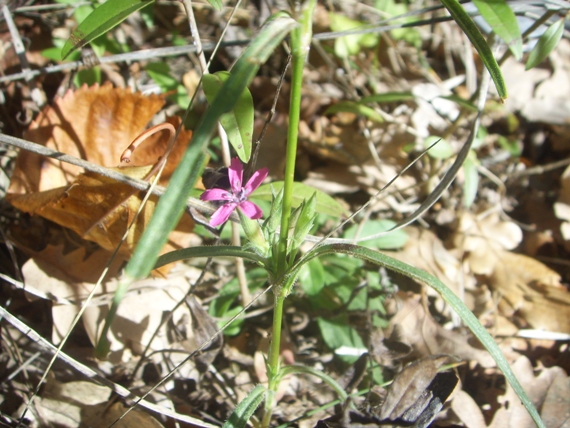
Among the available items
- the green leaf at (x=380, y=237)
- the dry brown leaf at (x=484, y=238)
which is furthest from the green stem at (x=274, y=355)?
the dry brown leaf at (x=484, y=238)

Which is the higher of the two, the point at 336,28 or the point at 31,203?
the point at 336,28

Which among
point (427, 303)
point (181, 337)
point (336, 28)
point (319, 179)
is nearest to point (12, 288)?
point (181, 337)

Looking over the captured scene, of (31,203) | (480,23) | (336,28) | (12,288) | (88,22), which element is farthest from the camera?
(336,28)

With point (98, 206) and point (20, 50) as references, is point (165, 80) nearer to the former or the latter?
point (20, 50)

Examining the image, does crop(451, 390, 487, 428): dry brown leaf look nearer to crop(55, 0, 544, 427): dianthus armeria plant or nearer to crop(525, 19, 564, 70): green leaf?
crop(55, 0, 544, 427): dianthus armeria plant

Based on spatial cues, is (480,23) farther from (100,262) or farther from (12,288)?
(12,288)
